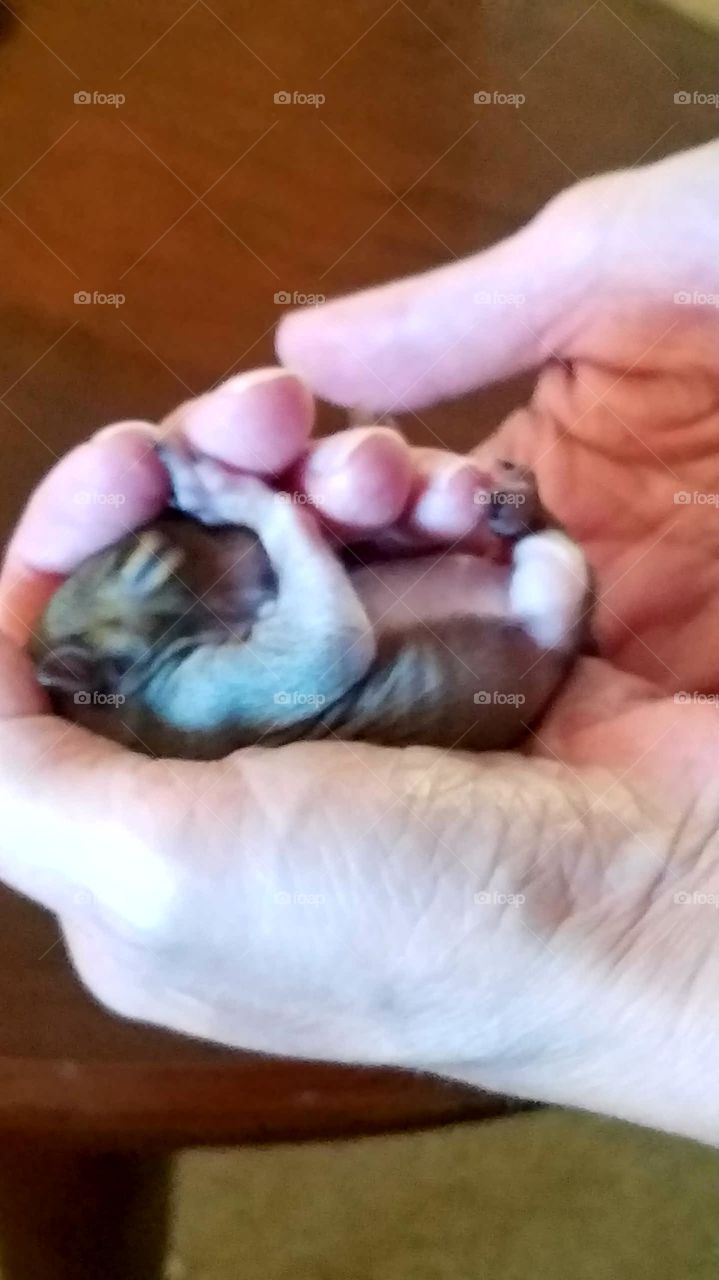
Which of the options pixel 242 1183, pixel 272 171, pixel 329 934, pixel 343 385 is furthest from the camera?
pixel 242 1183

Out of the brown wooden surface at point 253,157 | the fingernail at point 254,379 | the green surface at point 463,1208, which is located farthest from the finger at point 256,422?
the green surface at point 463,1208

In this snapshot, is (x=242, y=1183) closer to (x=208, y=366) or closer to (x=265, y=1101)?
(x=265, y=1101)

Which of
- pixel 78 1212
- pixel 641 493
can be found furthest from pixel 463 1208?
pixel 641 493

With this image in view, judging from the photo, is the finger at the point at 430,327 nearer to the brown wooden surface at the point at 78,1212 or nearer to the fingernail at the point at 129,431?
the fingernail at the point at 129,431

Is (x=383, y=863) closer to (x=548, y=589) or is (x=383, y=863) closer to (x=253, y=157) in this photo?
(x=548, y=589)

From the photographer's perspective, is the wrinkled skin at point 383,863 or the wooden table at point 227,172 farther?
the wooden table at point 227,172

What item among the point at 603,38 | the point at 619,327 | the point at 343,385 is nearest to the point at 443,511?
the point at 343,385

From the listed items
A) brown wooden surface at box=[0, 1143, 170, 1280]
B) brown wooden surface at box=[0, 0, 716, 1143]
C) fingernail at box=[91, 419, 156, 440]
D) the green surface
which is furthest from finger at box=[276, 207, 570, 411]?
the green surface
